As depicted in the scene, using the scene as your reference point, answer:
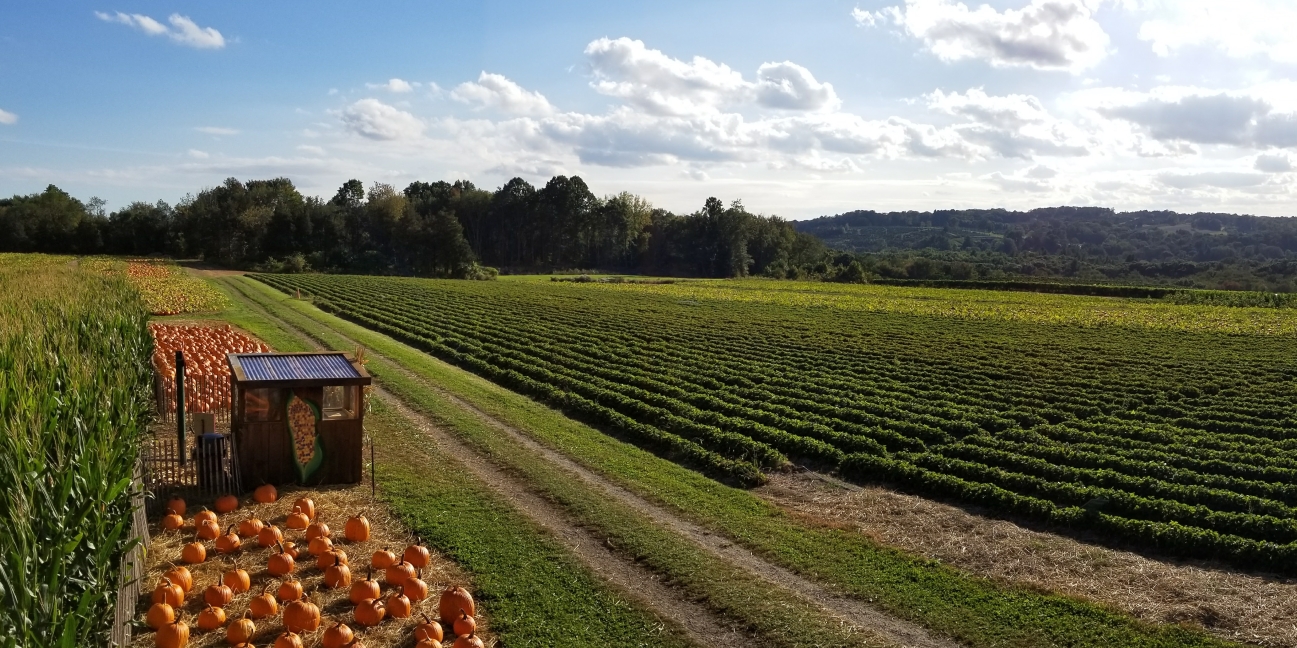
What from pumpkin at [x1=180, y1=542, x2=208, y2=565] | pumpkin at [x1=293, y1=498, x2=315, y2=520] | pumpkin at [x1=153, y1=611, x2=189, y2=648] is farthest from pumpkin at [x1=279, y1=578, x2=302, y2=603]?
pumpkin at [x1=293, y1=498, x2=315, y2=520]

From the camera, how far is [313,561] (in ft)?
41.4

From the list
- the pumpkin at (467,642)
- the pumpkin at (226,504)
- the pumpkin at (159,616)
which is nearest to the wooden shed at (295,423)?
the pumpkin at (226,504)

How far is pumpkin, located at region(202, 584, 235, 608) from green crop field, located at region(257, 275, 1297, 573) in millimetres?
9933

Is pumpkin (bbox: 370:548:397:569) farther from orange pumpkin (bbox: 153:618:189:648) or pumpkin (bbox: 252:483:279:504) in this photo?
pumpkin (bbox: 252:483:279:504)

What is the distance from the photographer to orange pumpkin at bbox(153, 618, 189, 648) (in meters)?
9.52

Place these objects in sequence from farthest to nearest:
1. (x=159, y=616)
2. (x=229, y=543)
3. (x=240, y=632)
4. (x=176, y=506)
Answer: (x=176, y=506)
(x=229, y=543)
(x=159, y=616)
(x=240, y=632)

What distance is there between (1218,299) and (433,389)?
8962cm

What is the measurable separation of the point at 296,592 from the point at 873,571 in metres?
7.79

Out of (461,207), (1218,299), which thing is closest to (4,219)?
(461,207)

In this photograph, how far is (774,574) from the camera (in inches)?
498

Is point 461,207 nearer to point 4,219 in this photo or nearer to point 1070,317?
point 4,219

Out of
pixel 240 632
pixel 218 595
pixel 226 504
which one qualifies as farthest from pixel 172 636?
pixel 226 504

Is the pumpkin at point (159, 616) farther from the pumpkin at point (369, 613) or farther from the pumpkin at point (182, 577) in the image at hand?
the pumpkin at point (369, 613)

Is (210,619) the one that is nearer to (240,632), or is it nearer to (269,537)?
(240,632)
